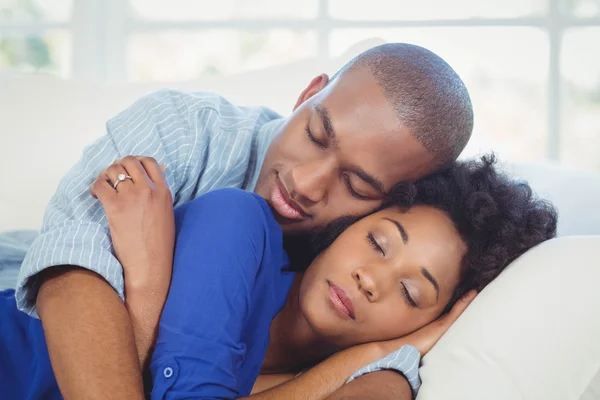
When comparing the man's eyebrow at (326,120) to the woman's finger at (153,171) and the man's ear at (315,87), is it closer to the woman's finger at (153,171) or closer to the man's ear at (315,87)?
the man's ear at (315,87)

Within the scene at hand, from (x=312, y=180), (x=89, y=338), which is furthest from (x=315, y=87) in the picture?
(x=89, y=338)

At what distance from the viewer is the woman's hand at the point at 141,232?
992 millimetres

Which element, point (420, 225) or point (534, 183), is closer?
point (420, 225)

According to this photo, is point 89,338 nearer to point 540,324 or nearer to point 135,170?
point 135,170

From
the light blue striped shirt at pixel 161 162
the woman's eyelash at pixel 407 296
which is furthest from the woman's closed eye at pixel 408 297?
the light blue striped shirt at pixel 161 162

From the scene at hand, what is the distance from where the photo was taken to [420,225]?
1.21m

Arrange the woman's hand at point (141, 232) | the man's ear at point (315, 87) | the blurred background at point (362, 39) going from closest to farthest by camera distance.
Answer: the woman's hand at point (141, 232), the man's ear at point (315, 87), the blurred background at point (362, 39)

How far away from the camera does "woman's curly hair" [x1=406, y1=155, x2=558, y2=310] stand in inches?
48.8

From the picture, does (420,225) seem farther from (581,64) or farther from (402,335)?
(581,64)

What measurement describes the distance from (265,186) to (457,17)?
183cm

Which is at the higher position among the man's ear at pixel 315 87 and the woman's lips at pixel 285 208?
the man's ear at pixel 315 87

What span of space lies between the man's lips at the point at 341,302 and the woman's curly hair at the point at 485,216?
0.70 ft

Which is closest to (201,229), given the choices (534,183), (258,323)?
(258,323)

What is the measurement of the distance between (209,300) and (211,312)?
0.7 inches
